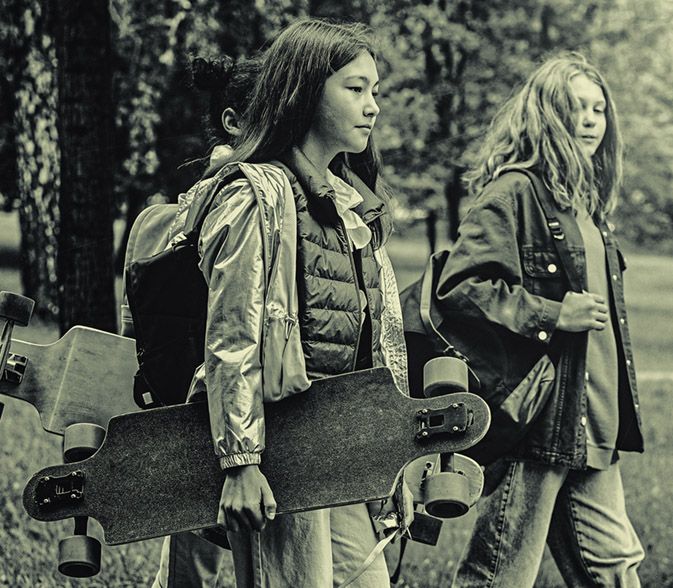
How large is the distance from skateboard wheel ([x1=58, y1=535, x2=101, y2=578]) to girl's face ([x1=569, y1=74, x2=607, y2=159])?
230cm

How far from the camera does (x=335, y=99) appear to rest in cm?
288

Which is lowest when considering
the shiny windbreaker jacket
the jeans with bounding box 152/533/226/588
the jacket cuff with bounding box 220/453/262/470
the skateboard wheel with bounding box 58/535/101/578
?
the jeans with bounding box 152/533/226/588

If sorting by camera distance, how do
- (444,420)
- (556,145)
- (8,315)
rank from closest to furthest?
(444,420)
(8,315)
(556,145)

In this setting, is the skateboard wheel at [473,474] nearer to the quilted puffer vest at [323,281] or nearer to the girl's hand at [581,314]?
the quilted puffer vest at [323,281]

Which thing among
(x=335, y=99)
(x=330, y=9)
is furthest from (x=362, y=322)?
(x=330, y=9)

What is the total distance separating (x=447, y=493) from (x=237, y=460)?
534mm

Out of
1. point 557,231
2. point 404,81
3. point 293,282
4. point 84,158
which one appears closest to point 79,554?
point 293,282

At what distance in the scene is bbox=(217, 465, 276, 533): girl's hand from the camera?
8.14ft

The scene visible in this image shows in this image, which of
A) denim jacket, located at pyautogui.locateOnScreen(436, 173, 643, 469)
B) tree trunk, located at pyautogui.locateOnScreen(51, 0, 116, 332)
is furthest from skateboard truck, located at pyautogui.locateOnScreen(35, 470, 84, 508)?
tree trunk, located at pyautogui.locateOnScreen(51, 0, 116, 332)

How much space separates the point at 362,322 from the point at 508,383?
1017 millimetres

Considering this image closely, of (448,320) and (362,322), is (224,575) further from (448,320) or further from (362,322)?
(362,322)

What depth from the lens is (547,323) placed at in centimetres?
367

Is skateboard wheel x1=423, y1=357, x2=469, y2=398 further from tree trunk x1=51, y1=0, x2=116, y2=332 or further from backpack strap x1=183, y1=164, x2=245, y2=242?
tree trunk x1=51, y1=0, x2=116, y2=332

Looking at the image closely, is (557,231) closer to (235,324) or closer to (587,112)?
(587,112)
